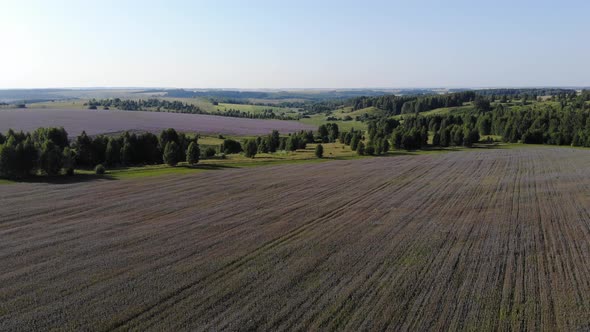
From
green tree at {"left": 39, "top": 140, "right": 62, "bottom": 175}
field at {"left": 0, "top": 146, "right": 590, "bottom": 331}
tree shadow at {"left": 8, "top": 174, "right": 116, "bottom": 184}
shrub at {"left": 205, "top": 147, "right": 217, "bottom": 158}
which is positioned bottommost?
shrub at {"left": 205, "top": 147, "right": 217, "bottom": 158}

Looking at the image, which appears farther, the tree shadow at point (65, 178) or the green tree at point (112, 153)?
the green tree at point (112, 153)

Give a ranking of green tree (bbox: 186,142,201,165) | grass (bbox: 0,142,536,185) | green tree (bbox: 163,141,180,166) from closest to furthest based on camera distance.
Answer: grass (bbox: 0,142,536,185) → green tree (bbox: 163,141,180,166) → green tree (bbox: 186,142,201,165)

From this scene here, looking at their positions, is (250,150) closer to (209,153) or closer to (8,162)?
(209,153)

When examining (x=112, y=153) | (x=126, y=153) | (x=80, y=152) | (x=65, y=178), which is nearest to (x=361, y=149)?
(x=126, y=153)

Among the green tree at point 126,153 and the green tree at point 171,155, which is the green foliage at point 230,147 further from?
the green tree at point 171,155

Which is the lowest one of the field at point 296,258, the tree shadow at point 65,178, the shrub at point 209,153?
the shrub at point 209,153

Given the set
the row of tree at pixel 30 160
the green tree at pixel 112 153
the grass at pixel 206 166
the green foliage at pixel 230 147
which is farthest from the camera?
the green foliage at pixel 230 147

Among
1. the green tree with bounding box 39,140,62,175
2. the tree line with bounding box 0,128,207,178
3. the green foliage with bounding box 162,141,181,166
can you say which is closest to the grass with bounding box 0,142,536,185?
the green foliage with bounding box 162,141,181,166

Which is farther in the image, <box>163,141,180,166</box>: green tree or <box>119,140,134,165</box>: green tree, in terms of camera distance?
<box>119,140,134,165</box>: green tree

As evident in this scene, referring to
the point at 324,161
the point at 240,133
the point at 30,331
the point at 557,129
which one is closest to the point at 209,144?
the point at 240,133

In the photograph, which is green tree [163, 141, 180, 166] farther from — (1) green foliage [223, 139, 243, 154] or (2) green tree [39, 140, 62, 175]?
(1) green foliage [223, 139, 243, 154]

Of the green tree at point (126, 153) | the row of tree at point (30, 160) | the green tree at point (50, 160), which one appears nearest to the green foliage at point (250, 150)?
the green tree at point (126, 153)
